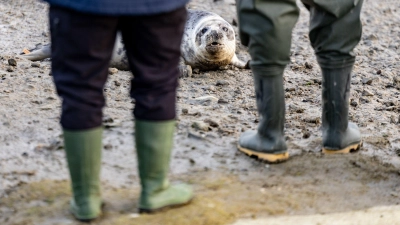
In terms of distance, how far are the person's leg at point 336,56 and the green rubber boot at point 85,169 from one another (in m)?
1.37

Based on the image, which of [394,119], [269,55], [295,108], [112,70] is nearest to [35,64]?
[112,70]

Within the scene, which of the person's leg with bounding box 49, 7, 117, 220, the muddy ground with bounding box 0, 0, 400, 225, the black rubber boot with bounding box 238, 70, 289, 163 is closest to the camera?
the person's leg with bounding box 49, 7, 117, 220

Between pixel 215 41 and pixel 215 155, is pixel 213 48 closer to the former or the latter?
pixel 215 41

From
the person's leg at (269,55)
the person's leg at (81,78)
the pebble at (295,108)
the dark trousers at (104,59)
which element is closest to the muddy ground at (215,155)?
the pebble at (295,108)

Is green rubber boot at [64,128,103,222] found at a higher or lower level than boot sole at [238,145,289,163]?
higher

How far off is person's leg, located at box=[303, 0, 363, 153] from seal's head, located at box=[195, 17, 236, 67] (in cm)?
203

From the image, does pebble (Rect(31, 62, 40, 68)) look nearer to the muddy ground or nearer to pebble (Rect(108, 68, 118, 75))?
the muddy ground

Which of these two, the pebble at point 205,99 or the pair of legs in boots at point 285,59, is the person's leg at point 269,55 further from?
the pebble at point 205,99

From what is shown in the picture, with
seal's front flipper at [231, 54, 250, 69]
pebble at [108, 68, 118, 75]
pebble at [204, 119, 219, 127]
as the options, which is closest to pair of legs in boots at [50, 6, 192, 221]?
pebble at [204, 119, 219, 127]

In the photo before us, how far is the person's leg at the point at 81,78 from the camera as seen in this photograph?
2.48 meters

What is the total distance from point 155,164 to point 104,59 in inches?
18.1

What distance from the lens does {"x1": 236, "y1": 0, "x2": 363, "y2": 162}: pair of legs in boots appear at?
10.7ft

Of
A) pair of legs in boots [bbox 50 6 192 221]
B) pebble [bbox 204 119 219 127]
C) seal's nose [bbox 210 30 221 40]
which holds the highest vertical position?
pair of legs in boots [bbox 50 6 192 221]

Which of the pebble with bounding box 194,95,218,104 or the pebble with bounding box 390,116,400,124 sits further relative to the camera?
the pebble with bounding box 194,95,218,104
